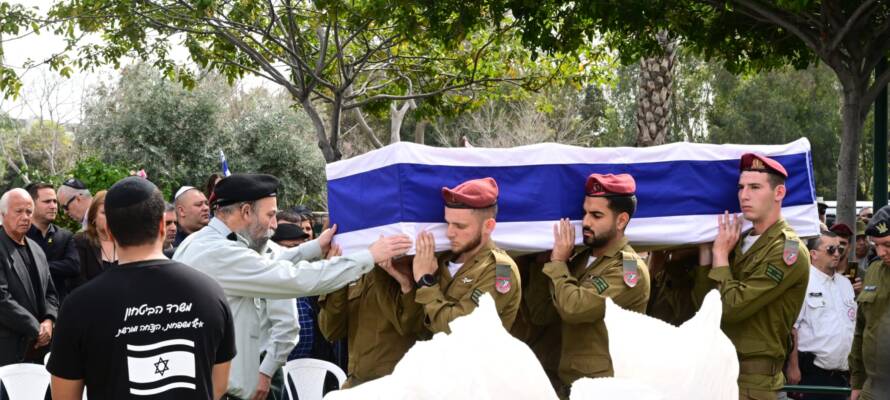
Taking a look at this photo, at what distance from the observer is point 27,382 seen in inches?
225

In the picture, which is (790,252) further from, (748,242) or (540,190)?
(540,190)

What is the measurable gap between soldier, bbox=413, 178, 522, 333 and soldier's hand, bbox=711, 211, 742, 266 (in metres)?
1.03

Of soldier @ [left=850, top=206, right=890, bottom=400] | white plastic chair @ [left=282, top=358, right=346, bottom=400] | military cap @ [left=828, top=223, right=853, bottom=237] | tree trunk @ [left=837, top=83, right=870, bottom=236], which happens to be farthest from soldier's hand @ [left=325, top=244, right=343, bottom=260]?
tree trunk @ [left=837, top=83, right=870, bottom=236]

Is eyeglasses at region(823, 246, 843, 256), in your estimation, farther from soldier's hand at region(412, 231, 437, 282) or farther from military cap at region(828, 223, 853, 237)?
soldier's hand at region(412, 231, 437, 282)

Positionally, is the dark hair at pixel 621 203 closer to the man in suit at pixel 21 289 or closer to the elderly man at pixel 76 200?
the man in suit at pixel 21 289

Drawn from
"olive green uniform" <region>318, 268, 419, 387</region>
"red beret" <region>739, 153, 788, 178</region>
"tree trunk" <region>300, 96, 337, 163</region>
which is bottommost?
"olive green uniform" <region>318, 268, 419, 387</region>

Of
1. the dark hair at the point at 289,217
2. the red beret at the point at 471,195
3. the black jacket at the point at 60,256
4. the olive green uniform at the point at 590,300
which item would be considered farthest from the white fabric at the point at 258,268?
the black jacket at the point at 60,256

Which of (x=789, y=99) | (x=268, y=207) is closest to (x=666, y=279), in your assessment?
(x=268, y=207)

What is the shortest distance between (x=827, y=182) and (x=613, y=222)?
31124mm

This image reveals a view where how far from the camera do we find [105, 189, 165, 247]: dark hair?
3.18 metres

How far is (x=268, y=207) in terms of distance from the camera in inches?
178

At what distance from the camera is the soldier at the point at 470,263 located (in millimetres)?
4281

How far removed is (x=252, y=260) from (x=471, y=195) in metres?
1.04

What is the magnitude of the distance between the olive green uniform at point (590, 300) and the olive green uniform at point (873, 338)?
188cm
